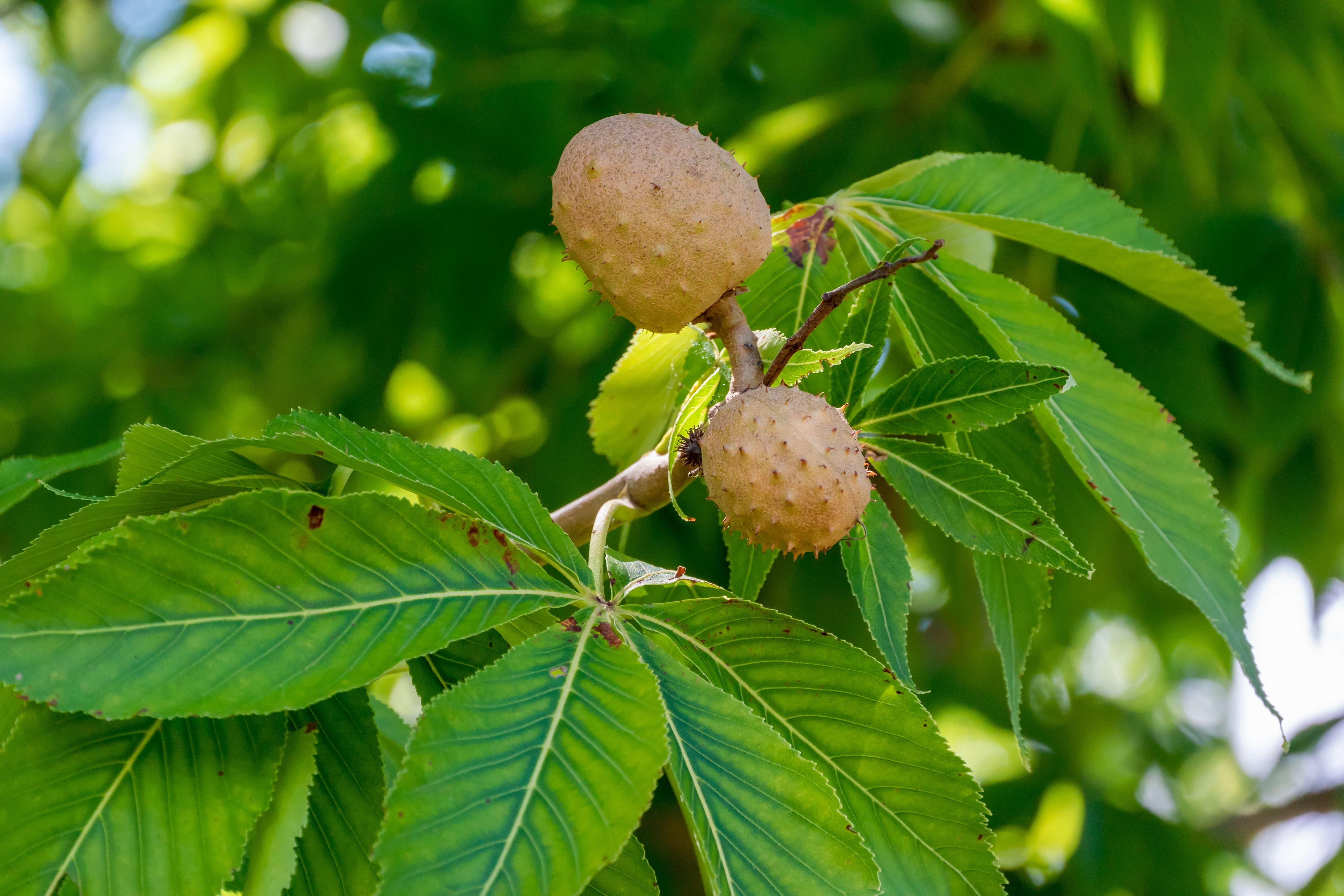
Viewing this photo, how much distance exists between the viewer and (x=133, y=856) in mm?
623

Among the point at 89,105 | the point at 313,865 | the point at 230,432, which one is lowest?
the point at 89,105

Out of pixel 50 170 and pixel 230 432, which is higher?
pixel 230 432

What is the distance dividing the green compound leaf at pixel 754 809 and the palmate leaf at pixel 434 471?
0.13 m

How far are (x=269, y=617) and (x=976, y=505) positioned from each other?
19.3 inches

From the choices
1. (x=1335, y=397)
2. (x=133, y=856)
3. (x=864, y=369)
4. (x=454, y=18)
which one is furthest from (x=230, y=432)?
(x=1335, y=397)

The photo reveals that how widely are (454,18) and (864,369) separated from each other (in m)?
2.00

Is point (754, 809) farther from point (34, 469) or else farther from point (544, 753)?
point (34, 469)

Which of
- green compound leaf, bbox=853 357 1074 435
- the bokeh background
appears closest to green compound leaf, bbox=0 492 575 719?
green compound leaf, bbox=853 357 1074 435

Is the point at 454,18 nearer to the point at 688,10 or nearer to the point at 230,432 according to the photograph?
the point at 688,10

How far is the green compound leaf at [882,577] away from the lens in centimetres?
78

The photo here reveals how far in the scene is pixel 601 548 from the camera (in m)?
0.73

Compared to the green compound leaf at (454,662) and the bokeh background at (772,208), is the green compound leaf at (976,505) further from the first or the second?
the bokeh background at (772,208)

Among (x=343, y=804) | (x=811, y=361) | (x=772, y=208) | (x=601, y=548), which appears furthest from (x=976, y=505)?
(x=772, y=208)

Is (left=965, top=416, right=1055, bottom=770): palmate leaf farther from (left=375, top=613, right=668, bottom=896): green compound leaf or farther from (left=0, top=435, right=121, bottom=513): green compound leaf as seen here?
(left=0, top=435, right=121, bottom=513): green compound leaf
